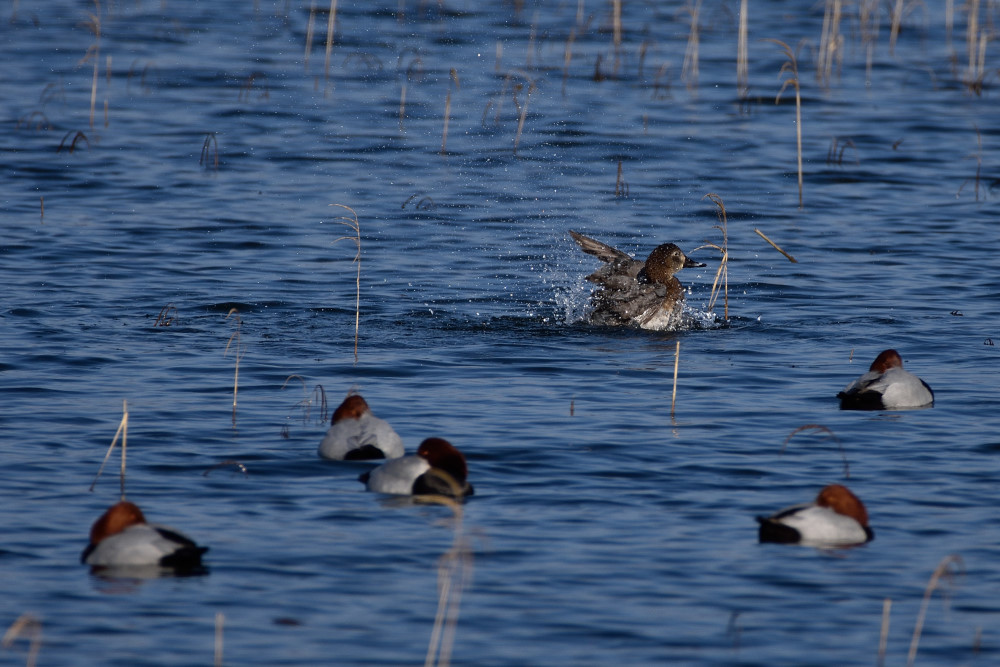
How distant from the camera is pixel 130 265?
14.3 metres

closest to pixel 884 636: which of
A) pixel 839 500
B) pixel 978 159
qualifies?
pixel 839 500

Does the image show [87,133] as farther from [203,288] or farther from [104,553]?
[104,553]

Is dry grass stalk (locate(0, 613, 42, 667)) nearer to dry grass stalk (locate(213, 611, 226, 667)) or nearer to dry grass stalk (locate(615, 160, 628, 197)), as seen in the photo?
dry grass stalk (locate(213, 611, 226, 667))

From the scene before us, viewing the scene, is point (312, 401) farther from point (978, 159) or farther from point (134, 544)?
point (978, 159)

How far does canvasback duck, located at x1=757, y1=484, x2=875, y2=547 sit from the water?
10cm

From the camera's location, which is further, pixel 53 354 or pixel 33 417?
pixel 53 354

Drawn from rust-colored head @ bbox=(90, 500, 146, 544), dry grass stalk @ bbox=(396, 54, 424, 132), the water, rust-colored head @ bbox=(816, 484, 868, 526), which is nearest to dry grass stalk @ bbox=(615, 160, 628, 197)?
the water

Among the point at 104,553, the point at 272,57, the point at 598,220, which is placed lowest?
the point at 104,553

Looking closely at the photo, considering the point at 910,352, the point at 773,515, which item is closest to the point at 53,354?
the point at 773,515

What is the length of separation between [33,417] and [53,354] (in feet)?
5.21

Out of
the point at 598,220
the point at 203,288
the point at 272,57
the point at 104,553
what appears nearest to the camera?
the point at 104,553

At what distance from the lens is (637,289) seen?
1269 centimetres

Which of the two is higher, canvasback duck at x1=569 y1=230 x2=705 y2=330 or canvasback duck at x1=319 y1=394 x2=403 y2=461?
canvasback duck at x1=569 y1=230 x2=705 y2=330

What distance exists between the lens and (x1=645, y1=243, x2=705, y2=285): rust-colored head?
12.9 meters
